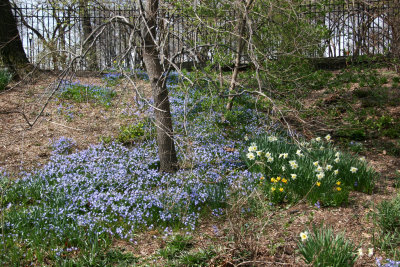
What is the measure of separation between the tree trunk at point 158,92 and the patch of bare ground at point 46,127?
0.78 meters

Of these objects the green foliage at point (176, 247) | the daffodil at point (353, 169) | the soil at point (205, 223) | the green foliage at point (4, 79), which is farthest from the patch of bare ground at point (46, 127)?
the daffodil at point (353, 169)

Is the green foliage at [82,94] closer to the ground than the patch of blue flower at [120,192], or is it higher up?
higher up

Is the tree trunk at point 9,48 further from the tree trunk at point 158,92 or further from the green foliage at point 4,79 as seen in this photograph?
the tree trunk at point 158,92

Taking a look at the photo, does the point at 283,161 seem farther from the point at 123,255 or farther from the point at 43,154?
the point at 43,154

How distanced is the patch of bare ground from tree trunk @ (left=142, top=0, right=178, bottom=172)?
2.57ft

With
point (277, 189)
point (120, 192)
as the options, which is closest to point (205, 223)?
point (277, 189)

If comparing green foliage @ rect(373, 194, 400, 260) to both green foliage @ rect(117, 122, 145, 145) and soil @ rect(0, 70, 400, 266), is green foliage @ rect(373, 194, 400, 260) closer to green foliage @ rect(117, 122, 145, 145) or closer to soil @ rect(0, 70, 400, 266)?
soil @ rect(0, 70, 400, 266)

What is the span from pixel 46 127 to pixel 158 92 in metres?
3.62

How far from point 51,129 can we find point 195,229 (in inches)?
187

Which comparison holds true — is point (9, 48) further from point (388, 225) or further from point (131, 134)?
point (388, 225)

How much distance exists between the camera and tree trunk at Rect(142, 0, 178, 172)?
199 inches

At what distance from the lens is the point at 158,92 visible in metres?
5.12

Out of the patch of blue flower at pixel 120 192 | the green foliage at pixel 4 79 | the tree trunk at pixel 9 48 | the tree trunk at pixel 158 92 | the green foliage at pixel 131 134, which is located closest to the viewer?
the patch of blue flower at pixel 120 192

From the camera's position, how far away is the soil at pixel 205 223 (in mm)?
3471
